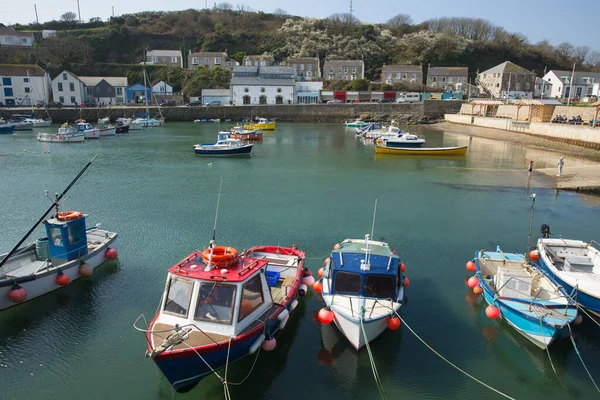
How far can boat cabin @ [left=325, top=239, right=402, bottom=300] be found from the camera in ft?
32.6

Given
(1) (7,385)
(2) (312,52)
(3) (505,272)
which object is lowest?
(1) (7,385)

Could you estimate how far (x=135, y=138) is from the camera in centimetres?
5247

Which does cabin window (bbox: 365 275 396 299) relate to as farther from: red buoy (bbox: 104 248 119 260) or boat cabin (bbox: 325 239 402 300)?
red buoy (bbox: 104 248 119 260)

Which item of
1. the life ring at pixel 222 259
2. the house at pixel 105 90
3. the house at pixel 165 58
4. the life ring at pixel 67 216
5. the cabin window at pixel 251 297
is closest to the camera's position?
the cabin window at pixel 251 297

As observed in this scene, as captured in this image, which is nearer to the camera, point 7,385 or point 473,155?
point 7,385

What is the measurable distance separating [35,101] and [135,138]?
120 feet

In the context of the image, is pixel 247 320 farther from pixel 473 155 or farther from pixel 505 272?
pixel 473 155

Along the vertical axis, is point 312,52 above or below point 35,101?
above

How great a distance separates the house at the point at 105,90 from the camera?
3130 inches

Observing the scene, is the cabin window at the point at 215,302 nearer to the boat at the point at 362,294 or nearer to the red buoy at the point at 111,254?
the boat at the point at 362,294

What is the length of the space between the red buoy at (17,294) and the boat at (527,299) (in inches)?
466

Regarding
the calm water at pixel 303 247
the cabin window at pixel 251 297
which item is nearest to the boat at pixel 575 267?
the calm water at pixel 303 247

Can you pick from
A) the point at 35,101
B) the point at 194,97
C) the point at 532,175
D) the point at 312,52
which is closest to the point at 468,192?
the point at 532,175

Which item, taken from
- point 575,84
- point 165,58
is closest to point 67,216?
point 575,84
